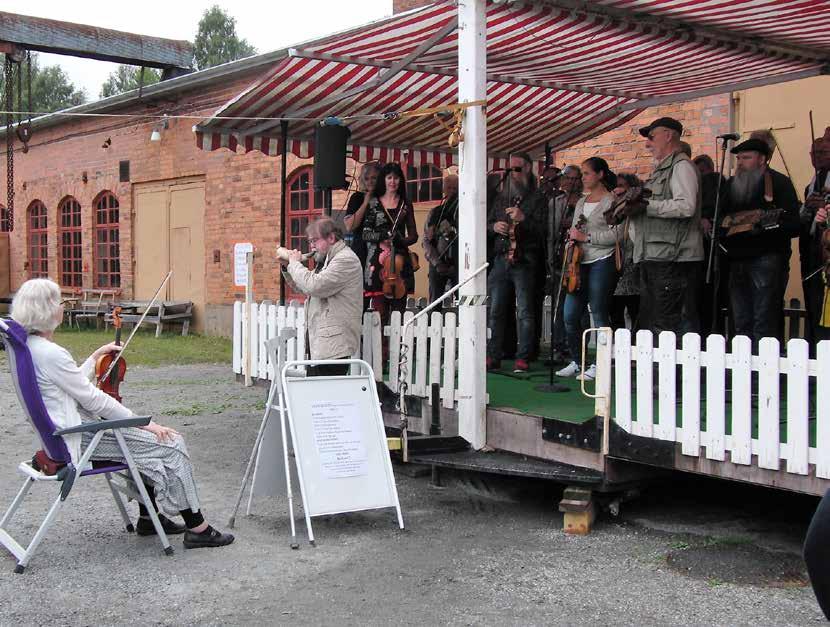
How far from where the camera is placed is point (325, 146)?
803 cm

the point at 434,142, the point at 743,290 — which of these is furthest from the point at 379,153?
the point at 743,290

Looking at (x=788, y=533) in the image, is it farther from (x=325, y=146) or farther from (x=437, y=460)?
(x=325, y=146)

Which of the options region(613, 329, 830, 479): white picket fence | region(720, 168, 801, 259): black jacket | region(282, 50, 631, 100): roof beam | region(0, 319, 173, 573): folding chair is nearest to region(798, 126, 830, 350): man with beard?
region(720, 168, 801, 259): black jacket

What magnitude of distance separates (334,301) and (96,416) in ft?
6.50

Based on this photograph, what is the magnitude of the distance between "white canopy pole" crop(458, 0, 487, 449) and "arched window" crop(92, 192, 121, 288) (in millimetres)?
16639

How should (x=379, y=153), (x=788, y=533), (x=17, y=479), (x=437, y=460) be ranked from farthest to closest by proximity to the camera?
(x=379, y=153) < (x=17, y=479) < (x=437, y=460) < (x=788, y=533)

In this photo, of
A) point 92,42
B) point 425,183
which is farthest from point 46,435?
point 92,42

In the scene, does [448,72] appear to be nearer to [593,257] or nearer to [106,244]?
[593,257]

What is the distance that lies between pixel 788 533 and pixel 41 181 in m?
22.0

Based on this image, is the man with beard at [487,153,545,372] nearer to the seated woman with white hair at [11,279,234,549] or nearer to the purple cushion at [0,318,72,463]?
the seated woman with white hair at [11,279,234,549]

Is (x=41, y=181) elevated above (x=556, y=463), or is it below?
above

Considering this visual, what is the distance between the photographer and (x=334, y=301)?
22.6 feet

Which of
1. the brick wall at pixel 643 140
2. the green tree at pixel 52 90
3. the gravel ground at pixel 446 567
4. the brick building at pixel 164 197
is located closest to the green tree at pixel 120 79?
the green tree at pixel 52 90

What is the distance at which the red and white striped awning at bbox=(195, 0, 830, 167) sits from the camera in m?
6.73
